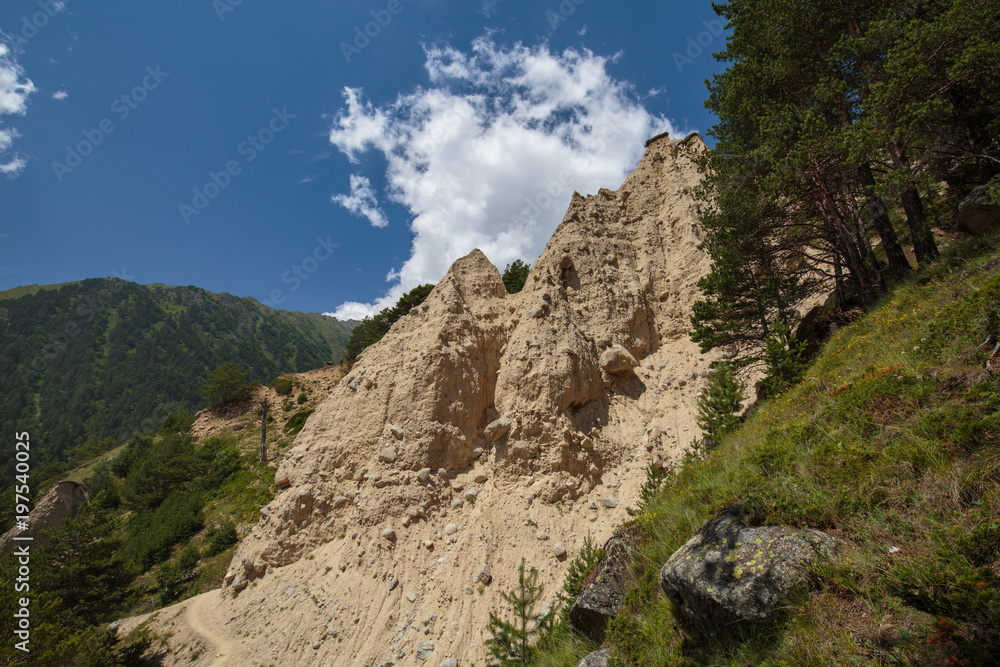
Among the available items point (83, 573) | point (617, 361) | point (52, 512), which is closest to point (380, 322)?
point (83, 573)

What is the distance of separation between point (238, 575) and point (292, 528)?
2.44 m

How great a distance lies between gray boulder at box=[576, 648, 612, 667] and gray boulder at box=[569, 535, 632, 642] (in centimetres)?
62

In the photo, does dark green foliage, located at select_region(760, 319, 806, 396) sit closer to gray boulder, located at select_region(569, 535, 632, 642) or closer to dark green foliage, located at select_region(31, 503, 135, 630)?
gray boulder, located at select_region(569, 535, 632, 642)

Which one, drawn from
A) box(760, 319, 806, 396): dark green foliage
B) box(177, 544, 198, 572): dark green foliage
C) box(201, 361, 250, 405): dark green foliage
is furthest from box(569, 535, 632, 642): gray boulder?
box(201, 361, 250, 405): dark green foliage

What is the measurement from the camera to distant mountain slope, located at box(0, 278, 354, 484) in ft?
388

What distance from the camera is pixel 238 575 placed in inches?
530

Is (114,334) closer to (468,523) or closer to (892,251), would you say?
(468,523)

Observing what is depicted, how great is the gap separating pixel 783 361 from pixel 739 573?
8.49 m

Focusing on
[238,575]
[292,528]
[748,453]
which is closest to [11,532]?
[238,575]

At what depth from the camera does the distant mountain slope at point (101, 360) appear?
4656 inches

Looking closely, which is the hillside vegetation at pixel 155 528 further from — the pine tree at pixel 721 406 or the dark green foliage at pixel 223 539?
the pine tree at pixel 721 406

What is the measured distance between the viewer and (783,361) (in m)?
10.7

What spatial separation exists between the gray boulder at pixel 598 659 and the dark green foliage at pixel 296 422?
36.0 metres

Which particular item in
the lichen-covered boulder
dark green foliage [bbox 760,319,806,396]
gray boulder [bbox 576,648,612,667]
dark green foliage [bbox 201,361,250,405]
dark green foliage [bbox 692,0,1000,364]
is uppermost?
dark green foliage [bbox 201,361,250,405]
